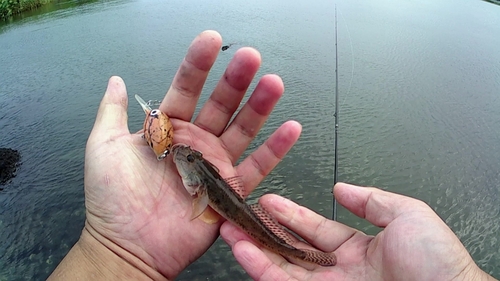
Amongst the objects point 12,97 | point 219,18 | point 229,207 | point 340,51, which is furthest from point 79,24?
point 229,207

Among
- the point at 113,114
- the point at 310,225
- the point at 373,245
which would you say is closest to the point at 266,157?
the point at 310,225

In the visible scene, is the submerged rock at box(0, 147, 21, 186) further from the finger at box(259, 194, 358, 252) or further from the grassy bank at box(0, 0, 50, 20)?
the grassy bank at box(0, 0, 50, 20)

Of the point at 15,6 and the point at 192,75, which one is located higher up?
the point at 192,75

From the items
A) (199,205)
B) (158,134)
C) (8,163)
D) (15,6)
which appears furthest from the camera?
(15,6)

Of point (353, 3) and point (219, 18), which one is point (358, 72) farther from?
point (353, 3)

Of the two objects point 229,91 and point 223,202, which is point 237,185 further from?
point 229,91

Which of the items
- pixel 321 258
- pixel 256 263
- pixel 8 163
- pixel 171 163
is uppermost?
pixel 171 163

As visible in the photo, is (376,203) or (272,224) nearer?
(376,203)
